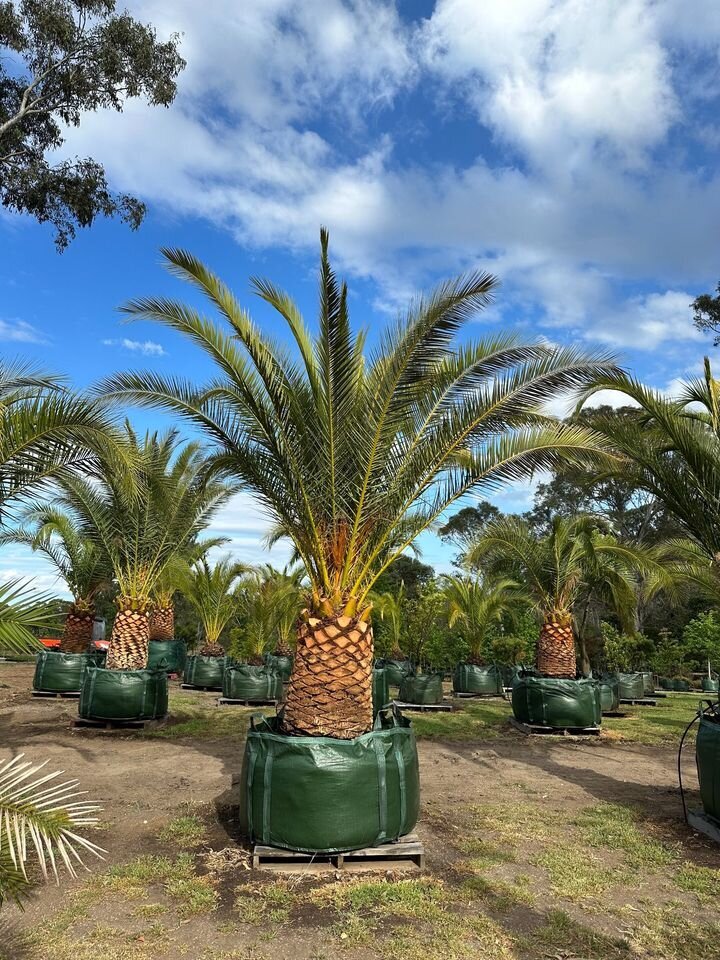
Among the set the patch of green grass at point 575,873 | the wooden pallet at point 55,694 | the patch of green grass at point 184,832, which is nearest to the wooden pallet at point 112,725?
the wooden pallet at point 55,694

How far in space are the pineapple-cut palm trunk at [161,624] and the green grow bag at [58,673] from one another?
7.15m

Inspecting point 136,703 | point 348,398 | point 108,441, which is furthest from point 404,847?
point 136,703

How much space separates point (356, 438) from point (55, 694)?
11.8 metres

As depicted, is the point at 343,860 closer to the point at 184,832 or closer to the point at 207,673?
the point at 184,832

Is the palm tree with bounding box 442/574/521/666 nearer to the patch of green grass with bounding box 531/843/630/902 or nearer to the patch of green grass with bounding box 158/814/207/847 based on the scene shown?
the patch of green grass with bounding box 531/843/630/902

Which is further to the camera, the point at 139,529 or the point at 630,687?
the point at 630,687

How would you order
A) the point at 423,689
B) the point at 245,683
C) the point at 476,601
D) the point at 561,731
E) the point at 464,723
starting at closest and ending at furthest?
the point at 561,731 → the point at 464,723 → the point at 245,683 → the point at 423,689 → the point at 476,601

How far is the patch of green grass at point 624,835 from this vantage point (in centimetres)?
529

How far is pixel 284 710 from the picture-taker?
6000mm

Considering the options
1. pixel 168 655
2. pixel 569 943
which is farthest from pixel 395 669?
pixel 569 943

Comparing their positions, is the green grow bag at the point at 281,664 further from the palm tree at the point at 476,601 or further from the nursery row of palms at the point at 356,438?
the nursery row of palms at the point at 356,438

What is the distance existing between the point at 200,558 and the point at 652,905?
705 inches

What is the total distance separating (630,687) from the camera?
1809 cm

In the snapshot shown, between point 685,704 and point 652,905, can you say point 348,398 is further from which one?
point 685,704
